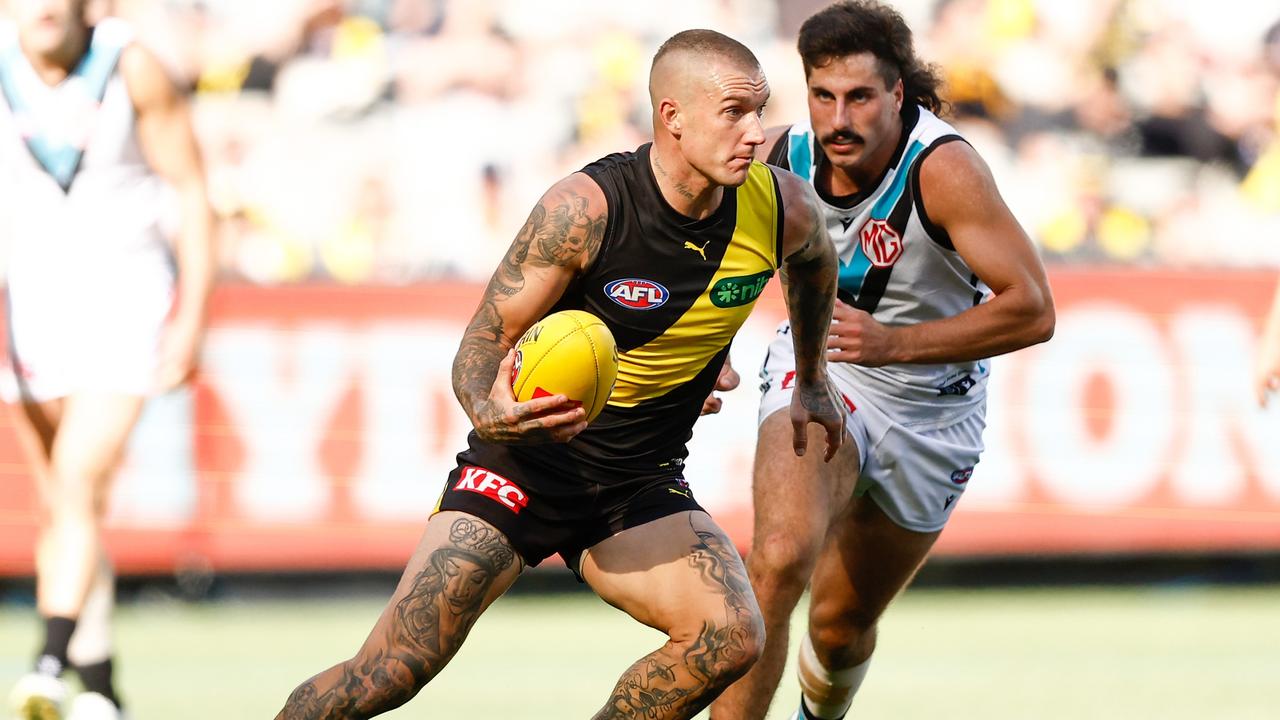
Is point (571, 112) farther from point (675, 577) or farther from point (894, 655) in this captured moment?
point (675, 577)

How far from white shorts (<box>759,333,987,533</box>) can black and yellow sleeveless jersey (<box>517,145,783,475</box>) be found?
1.11 metres

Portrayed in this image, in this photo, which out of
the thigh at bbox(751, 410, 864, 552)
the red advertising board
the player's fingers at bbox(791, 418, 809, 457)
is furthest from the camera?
the red advertising board

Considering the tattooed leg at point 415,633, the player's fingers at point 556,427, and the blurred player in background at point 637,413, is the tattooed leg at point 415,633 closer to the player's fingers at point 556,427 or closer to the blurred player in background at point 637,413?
the blurred player in background at point 637,413

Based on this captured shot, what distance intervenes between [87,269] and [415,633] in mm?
3540

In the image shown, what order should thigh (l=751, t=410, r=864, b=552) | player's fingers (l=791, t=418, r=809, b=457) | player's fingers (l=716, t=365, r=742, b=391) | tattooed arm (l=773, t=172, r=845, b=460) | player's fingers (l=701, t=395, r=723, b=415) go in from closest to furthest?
1. tattooed arm (l=773, t=172, r=845, b=460)
2. player's fingers (l=791, t=418, r=809, b=457)
3. player's fingers (l=701, t=395, r=723, b=415)
4. thigh (l=751, t=410, r=864, b=552)
5. player's fingers (l=716, t=365, r=742, b=391)

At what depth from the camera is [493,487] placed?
5.38 m

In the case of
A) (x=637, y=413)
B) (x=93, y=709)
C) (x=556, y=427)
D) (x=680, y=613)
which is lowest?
(x=93, y=709)

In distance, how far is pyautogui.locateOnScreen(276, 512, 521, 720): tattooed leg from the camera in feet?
16.7

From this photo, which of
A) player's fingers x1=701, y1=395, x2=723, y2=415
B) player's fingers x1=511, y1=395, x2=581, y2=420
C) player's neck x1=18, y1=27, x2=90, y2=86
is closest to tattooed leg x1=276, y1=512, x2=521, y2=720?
player's fingers x1=511, y1=395, x2=581, y2=420

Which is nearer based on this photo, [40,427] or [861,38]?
[861,38]

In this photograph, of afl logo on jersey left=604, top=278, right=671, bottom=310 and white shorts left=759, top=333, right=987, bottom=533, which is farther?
white shorts left=759, top=333, right=987, bottom=533

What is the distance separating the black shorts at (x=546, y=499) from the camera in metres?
5.35

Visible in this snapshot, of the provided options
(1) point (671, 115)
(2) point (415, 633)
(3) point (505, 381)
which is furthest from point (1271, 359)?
(2) point (415, 633)

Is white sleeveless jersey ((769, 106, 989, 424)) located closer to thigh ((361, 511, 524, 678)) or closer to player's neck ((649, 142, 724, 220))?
player's neck ((649, 142, 724, 220))
